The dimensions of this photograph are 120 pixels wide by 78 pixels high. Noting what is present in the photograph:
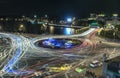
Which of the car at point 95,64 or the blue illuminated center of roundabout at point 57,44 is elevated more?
the blue illuminated center of roundabout at point 57,44

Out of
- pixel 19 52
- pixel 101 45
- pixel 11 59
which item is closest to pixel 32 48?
pixel 19 52

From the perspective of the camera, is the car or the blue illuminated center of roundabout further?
the blue illuminated center of roundabout

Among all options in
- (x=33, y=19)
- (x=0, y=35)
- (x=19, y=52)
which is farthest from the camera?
(x=33, y=19)

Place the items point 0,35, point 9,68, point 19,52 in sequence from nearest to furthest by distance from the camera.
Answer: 1. point 9,68
2. point 19,52
3. point 0,35

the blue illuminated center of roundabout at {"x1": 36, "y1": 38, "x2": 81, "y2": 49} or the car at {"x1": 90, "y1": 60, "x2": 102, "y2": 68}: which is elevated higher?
the blue illuminated center of roundabout at {"x1": 36, "y1": 38, "x2": 81, "y2": 49}

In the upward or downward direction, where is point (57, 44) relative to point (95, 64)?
upward

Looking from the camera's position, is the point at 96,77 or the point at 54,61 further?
the point at 54,61

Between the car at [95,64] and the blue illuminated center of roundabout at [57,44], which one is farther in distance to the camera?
the blue illuminated center of roundabout at [57,44]

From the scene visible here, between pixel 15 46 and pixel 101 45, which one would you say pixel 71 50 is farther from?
pixel 15 46

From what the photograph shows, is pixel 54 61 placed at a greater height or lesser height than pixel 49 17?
lesser

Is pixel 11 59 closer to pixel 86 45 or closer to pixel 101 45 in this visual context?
pixel 86 45

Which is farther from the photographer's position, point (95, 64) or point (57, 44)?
point (57, 44)
